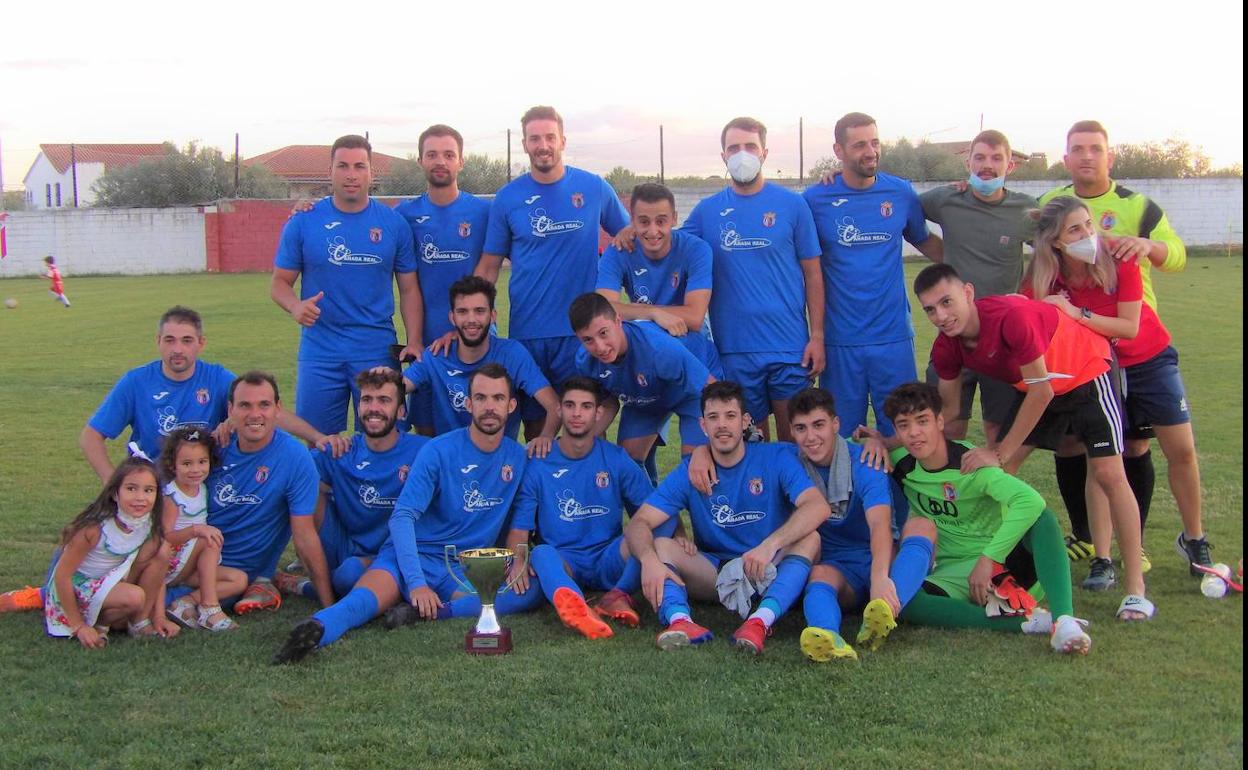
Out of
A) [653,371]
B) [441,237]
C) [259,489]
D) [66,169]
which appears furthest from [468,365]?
[66,169]

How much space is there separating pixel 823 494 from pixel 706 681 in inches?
46.3

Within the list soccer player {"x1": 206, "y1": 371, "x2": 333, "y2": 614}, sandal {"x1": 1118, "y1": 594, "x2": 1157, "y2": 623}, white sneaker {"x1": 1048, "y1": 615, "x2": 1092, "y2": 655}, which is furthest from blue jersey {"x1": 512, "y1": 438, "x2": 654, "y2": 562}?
sandal {"x1": 1118, "y1": 594, "x2": 1157, "y2": 623}

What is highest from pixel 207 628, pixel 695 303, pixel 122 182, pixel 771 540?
pixel 122 182

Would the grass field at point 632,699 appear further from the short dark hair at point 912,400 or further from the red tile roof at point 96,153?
the red tile roof at point 96,153

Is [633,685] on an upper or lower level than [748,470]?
lower

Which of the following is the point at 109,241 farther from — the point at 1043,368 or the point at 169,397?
the point at 1043,368

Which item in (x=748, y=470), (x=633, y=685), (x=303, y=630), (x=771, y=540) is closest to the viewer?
(x=633, y=685)

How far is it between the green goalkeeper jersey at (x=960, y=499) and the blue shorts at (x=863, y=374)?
2.52ft

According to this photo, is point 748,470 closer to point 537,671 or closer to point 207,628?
point 537,671

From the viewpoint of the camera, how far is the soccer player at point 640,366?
491 cm

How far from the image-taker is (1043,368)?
15.0 ft

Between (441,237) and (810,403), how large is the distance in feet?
7.55

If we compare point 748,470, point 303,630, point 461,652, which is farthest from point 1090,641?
point 303,630

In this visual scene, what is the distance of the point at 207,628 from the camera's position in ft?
15.1
